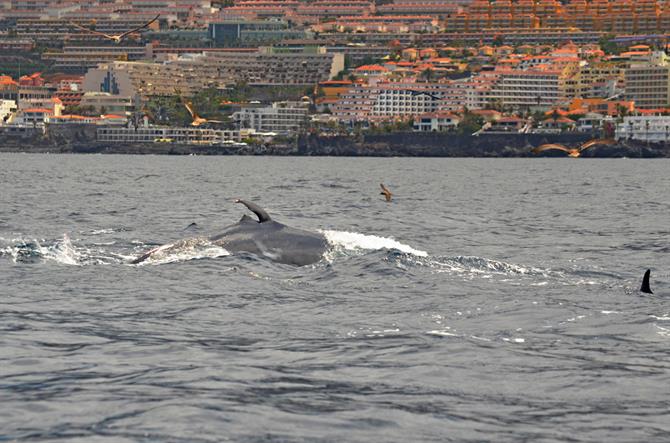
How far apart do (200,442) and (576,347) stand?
8.08 metres

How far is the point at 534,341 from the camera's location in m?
25.0

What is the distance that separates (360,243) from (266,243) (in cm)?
495

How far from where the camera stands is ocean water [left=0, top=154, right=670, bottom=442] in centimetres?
1933

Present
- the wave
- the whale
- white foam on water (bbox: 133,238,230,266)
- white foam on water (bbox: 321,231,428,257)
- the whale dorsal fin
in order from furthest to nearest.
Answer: white foam on water (bbox: 321,231,428,257) → the wave → white foam on water (bbox: 133,238,230,266) → the whale → the whale dorsal fin

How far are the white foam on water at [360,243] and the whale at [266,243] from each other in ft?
4.43

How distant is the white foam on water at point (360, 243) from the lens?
37375 millimetres

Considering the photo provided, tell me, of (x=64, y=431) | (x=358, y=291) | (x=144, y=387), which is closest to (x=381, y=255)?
(x=358, y=291)

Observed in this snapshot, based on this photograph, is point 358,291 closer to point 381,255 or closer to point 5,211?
point 381,255

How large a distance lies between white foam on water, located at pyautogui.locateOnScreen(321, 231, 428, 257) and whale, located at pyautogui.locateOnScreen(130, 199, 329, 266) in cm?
135

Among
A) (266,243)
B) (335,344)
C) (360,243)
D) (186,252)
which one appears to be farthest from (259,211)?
(335,344)

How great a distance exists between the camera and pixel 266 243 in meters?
34.1

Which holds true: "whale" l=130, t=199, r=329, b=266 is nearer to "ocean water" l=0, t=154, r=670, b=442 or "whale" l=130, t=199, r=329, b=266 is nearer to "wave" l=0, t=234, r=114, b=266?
"ocean water" l=0, t=154, r=670, b=442

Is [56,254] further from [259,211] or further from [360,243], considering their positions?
[360,243]

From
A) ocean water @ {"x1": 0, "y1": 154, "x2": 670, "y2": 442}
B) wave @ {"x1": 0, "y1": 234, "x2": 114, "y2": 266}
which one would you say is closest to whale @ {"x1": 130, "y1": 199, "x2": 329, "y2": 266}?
ocean water @ {"x1": 0, "y1": 154, "x2": 670, "y2": 442}
